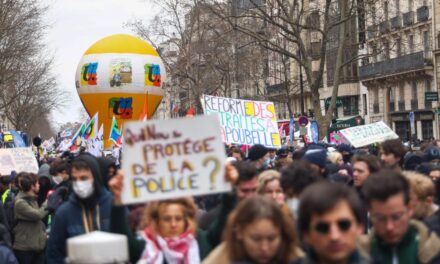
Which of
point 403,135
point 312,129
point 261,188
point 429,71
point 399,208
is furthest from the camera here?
point 403,135

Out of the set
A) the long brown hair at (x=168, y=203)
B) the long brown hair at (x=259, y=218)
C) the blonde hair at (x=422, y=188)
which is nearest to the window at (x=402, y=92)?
the blonde hair at (x=422, y=188)

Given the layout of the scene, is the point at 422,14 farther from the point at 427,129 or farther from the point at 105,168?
the point at 105,168

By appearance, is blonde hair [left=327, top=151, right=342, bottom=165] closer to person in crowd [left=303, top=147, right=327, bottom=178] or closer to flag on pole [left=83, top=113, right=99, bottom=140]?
person in crowd [left=303, top=147, right=327, bottom=178]

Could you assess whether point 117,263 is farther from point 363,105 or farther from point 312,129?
point 363,105

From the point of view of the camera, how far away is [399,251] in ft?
15.8

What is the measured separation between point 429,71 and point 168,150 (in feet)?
152

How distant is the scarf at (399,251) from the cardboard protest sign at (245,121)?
36.4 ft

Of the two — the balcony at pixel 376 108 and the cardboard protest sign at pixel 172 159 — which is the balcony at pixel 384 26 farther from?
the cardboard protest sign at pixel 172 159

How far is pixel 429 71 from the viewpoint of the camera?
50.1 m

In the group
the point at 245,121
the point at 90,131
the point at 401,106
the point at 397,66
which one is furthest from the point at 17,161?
the point at 401,106

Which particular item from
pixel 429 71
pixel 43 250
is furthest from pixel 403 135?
pixel 43 250

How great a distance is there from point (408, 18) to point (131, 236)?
48464 mm

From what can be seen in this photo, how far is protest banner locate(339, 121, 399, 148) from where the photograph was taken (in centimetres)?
1652

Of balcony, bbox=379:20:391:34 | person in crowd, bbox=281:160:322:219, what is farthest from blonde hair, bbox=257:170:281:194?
balcony, bbox=379:20:391:34
